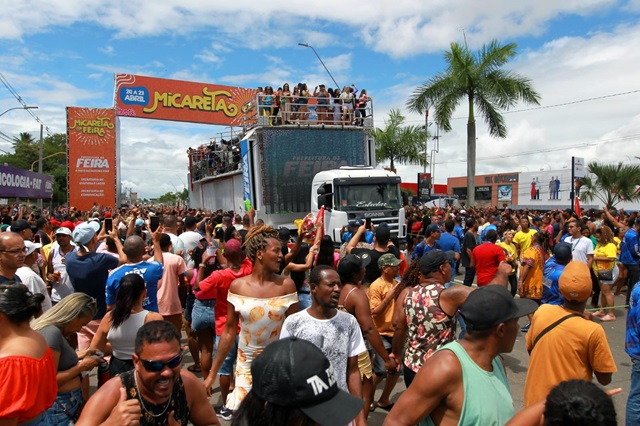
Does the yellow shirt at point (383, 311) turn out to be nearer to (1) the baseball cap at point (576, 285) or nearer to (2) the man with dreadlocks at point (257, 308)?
(2) the man with dreadlocks at point (257, 308)

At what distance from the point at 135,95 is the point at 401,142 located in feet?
56.4

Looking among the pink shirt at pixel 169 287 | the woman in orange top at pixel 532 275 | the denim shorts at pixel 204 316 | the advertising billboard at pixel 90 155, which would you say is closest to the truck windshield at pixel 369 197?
the woman in orange top at pixel 532 275

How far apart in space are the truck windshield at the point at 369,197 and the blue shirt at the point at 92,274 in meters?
8.84

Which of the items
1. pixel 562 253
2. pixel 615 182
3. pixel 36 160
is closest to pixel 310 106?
pixel 562 253

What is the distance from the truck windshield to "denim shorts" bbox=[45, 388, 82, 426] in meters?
10.4

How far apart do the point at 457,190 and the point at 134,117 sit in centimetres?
6338

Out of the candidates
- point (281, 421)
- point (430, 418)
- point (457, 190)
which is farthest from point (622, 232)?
point (457, 190)

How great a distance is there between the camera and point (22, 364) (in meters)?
2.54

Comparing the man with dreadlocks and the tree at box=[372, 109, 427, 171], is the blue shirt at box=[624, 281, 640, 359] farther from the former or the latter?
the tree at box=[372, 109, 427, 171]

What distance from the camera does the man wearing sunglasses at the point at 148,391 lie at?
82.7 inches

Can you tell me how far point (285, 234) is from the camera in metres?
7.06

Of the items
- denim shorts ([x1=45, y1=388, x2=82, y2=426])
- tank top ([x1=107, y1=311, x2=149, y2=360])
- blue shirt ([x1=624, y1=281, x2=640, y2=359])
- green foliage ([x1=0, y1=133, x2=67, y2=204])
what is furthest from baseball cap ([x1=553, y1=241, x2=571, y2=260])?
green foliage ([x1=0, y1=133, x2=67, y2=204])

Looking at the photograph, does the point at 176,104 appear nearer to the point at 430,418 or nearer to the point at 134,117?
the point at 134,117

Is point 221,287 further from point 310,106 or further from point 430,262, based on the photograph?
point 310,106
